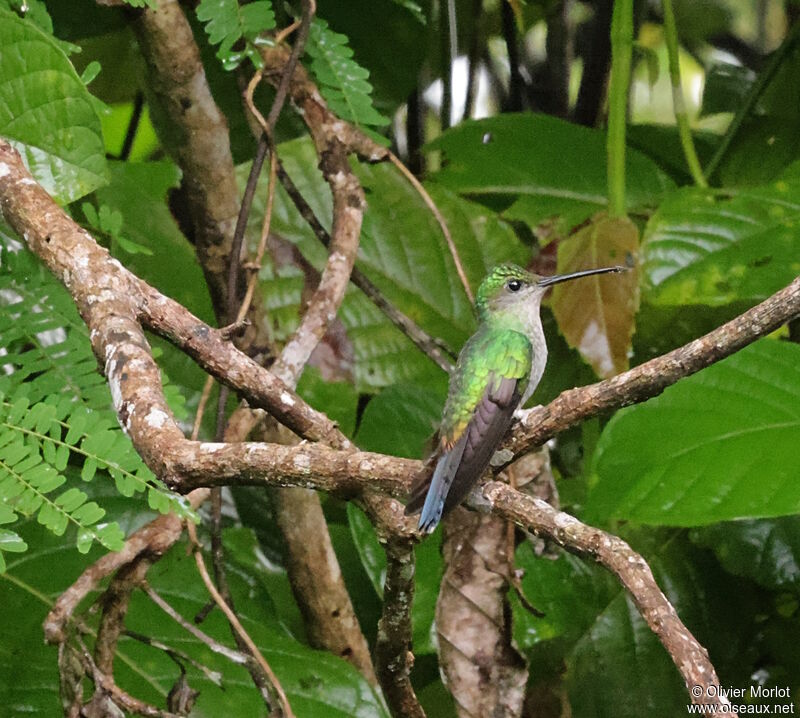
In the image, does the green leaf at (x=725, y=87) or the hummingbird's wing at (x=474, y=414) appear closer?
the hummingbird's wing at (x=474, y=414)

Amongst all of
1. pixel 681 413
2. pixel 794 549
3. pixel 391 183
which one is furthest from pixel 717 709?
pixel 391 183

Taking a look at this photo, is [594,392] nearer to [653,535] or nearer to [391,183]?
[653,535]

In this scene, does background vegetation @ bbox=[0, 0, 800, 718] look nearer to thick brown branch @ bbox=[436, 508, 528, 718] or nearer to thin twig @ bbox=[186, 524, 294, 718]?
thin twig @ bbox=[186, 524, 294, 718]

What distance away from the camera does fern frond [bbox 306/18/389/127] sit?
1879mm

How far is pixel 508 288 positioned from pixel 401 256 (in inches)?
26.9

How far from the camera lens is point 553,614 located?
2.05m

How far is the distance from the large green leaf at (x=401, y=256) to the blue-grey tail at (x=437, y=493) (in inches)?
50.8

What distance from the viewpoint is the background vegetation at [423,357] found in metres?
1.48

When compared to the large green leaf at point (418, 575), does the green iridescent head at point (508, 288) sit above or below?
above

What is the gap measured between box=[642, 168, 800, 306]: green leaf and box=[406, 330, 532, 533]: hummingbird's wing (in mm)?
500

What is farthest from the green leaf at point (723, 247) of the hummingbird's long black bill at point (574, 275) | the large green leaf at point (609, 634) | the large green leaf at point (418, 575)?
the large green leaf at point (418, 575)

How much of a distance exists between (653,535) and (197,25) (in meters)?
1.67

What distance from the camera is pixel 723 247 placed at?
2.09m

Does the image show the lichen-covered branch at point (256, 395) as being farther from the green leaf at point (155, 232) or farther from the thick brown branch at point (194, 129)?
the green leaf at point (155, 232)
